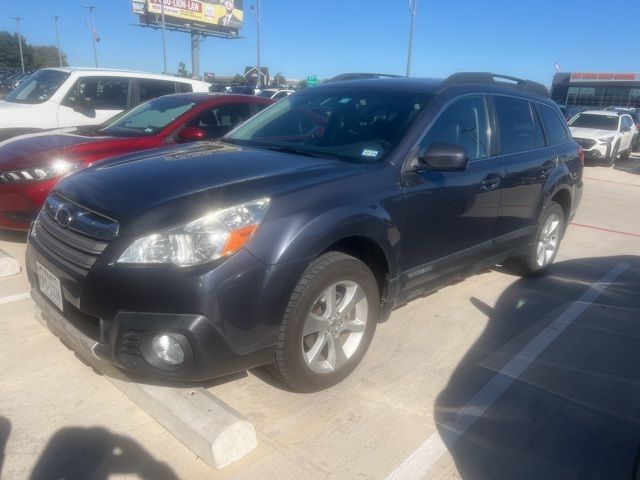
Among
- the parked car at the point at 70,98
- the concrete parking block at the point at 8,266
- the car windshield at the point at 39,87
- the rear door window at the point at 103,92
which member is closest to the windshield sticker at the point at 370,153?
the concrete parking block at the point at 8,266

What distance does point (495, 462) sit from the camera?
8.14 ft

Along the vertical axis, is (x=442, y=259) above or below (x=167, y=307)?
below

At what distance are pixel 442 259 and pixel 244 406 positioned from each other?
1634 mm

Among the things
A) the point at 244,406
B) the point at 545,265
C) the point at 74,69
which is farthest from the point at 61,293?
the point at 74,69

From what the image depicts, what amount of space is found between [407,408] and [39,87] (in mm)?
7304

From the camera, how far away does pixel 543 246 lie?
5.03 m

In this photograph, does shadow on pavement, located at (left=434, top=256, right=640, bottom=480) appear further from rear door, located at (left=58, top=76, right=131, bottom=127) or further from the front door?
rear door, located at (left=58, top=76, right=131, bottom=127)

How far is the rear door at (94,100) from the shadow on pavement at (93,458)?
5.77m

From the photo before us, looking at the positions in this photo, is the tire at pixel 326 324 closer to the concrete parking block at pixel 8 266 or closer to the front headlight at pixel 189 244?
the front headlight at pixel 189 244

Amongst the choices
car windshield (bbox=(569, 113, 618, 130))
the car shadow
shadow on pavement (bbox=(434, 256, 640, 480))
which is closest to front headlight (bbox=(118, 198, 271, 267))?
shadow on pavement (bbox=(434, 256, 640, 480))

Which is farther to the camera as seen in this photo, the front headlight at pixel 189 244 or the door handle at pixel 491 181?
the door handle at pixel 491 181

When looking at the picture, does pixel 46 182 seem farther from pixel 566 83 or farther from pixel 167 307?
pixel 566 83

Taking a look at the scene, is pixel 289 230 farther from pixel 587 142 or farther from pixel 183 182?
pixel 587 142

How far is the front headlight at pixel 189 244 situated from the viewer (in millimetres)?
2281
